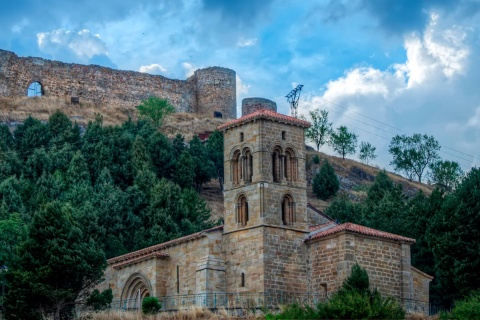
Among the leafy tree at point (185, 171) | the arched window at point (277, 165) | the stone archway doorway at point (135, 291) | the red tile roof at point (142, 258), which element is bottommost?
the stone archway doorway at point (135, 291)

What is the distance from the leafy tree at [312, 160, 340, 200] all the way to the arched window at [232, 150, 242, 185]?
32.4 metres

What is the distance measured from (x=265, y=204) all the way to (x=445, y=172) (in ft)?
184

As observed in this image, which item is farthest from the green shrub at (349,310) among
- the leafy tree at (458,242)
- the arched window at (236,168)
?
the leafy tree at (458,242)

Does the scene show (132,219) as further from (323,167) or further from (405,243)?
(323,167)

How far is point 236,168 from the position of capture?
4391 cm

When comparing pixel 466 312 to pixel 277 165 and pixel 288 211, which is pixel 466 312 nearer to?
pixel 288 211

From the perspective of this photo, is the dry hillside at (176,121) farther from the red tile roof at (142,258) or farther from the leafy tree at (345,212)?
the red tile roof at (142,258)

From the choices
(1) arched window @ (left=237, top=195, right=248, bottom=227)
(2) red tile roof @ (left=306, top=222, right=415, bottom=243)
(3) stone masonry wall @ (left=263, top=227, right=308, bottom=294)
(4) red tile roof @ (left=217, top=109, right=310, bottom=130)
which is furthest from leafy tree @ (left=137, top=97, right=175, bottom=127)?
(2) red tile roof @ (left=306, top=222, right=415, bottom=243)

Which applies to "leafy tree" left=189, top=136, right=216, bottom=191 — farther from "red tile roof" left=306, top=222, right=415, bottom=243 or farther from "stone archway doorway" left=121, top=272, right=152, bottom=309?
"red tile roof" left=306, top=222, right=415, bottom=243

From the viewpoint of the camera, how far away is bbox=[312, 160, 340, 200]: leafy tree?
2982 inches

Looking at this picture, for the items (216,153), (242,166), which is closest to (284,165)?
(242,166)

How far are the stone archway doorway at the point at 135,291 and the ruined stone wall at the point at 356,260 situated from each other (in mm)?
8633

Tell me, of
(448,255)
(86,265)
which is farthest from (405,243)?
(86,265)

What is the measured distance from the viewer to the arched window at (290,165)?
43.3 m
